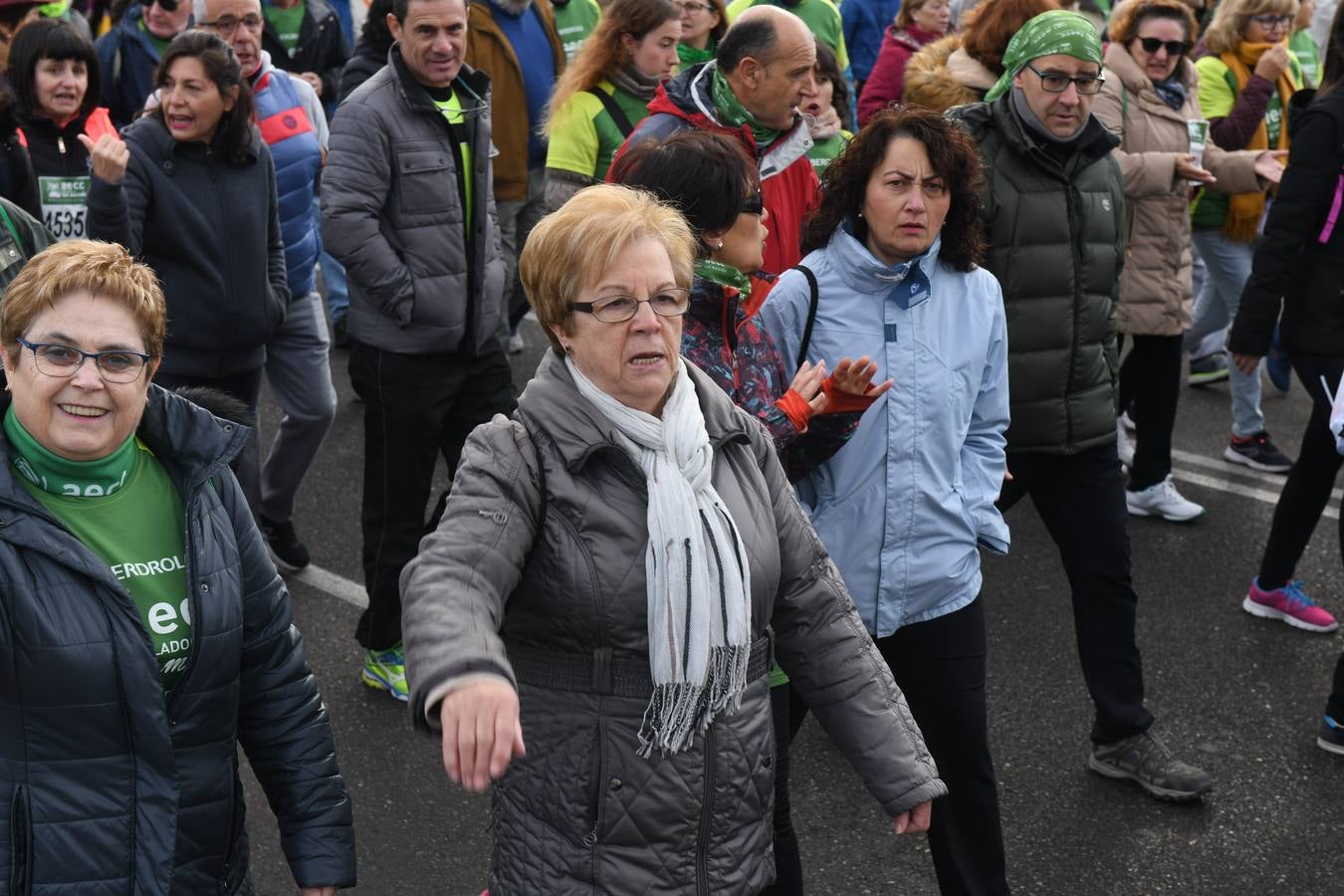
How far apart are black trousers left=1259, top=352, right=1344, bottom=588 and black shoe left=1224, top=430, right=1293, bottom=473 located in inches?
68.9

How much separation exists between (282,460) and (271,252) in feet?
3.07

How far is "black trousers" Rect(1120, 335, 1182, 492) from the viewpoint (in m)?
6.51

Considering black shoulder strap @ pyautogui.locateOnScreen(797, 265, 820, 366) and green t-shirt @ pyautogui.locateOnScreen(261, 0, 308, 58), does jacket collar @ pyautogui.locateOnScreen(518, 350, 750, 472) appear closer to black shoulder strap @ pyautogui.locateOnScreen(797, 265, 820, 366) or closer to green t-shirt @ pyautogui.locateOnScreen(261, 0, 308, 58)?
black shoulder strap @ pyautogui.locateOnScreen(797, 265, 820, 366)

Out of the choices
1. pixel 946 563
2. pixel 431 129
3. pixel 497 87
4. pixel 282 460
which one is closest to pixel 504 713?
pixel 946 563

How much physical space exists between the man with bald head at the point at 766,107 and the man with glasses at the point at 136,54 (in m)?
3.07

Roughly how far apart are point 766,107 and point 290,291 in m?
1.90

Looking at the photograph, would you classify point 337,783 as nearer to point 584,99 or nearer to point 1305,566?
point 584,99

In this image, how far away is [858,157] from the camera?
383 cm

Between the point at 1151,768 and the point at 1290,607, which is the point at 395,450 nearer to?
the point at 1151,768

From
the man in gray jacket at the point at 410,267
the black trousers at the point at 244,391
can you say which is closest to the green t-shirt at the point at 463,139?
the man in gray jacket at the point at 410,267

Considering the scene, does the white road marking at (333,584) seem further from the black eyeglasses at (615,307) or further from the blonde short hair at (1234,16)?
the blonde short hair at (1234,16)

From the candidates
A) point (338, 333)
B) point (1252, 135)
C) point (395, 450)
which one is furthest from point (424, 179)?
point (1252, 135)

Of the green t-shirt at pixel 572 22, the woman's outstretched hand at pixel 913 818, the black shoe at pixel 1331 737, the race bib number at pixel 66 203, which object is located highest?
the green t-shirt at pixel 572 22

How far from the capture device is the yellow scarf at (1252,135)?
7477mm
